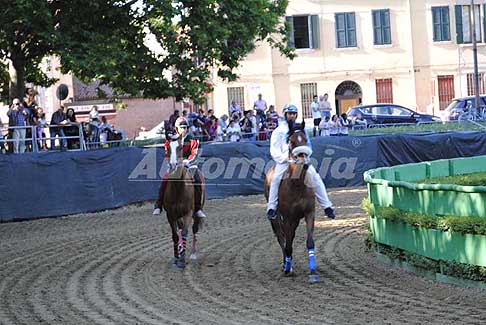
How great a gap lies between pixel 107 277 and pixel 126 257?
7.85 ft

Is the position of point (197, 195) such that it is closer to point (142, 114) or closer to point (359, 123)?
point (359, 123)

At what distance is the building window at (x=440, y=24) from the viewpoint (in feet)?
178

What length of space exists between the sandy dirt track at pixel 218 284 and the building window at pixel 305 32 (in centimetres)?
3414

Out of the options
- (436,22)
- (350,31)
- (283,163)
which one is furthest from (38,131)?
(436,22)

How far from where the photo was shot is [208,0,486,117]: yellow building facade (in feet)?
176

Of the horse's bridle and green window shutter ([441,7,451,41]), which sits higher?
green window shutter ([441,7,451,41])

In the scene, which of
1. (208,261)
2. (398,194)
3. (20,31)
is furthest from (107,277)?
(20,31)

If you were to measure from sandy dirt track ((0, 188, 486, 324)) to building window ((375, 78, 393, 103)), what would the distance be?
110 ft

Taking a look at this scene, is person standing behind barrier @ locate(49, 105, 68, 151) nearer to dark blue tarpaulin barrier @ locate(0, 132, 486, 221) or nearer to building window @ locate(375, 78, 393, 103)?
dark blue tarpaulin barrier @ locate(0, 132, 486, 221)

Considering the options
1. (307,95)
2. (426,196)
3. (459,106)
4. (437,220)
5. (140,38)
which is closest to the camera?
(437,220)

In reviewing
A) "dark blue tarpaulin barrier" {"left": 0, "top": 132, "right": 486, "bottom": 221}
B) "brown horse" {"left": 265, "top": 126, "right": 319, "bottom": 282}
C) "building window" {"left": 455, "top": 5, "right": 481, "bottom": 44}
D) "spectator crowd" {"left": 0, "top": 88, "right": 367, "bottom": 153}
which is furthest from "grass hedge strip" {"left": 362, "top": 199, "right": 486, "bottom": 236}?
"building window" {"left": 455, "top": 5, "right": 481, "bottom": 44}

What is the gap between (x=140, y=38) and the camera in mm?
30188

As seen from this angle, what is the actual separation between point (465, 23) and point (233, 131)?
27274 millimetres

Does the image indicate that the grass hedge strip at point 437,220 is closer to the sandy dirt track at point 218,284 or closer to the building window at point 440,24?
the sandy dirt track at point 218,284
